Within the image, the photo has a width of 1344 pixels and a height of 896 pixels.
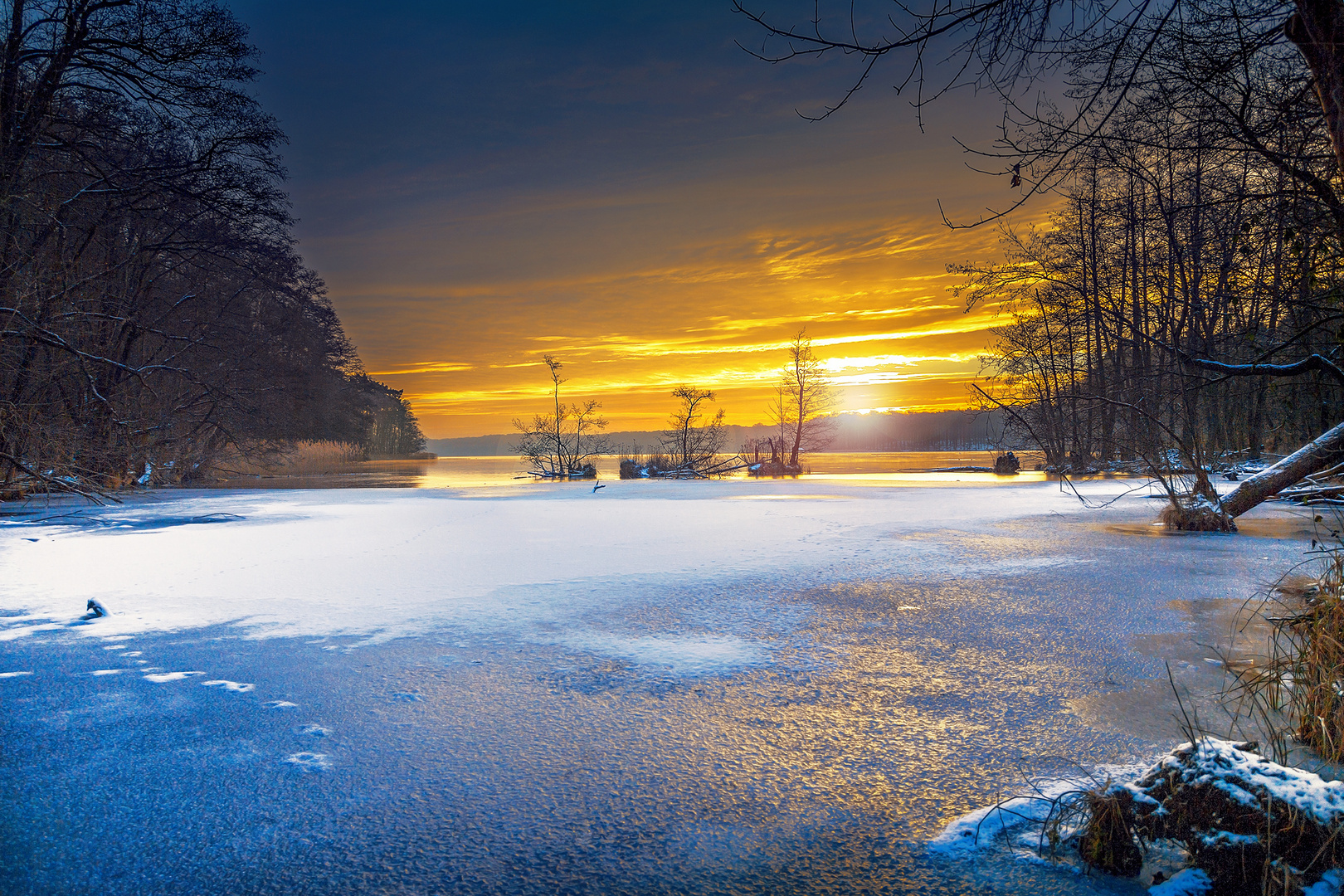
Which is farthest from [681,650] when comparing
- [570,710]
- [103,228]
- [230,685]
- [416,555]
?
[103,228]

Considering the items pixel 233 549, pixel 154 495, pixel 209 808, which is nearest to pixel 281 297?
pixel 154 495

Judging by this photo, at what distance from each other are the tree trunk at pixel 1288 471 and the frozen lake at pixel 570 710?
77 cm

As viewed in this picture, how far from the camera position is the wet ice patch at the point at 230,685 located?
11.7ft

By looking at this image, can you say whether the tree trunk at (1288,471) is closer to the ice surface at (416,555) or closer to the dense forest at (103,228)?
the ice surface at (416,555)

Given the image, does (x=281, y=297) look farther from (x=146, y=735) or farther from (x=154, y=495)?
(x=146, y=735)

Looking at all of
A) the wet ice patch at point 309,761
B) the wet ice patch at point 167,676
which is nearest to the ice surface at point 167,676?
the wet ice patch at point 167,676

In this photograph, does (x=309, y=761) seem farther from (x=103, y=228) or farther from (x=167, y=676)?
(x=103, y=228)

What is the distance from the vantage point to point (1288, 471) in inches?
296

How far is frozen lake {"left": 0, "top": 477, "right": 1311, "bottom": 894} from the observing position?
6.81ft

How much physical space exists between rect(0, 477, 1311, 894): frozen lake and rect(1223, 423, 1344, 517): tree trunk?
77cm

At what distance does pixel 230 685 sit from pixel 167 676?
18.4 inches

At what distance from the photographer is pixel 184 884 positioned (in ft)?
6.40

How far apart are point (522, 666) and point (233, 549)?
6063mm

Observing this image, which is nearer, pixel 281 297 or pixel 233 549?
pixel 233 549
